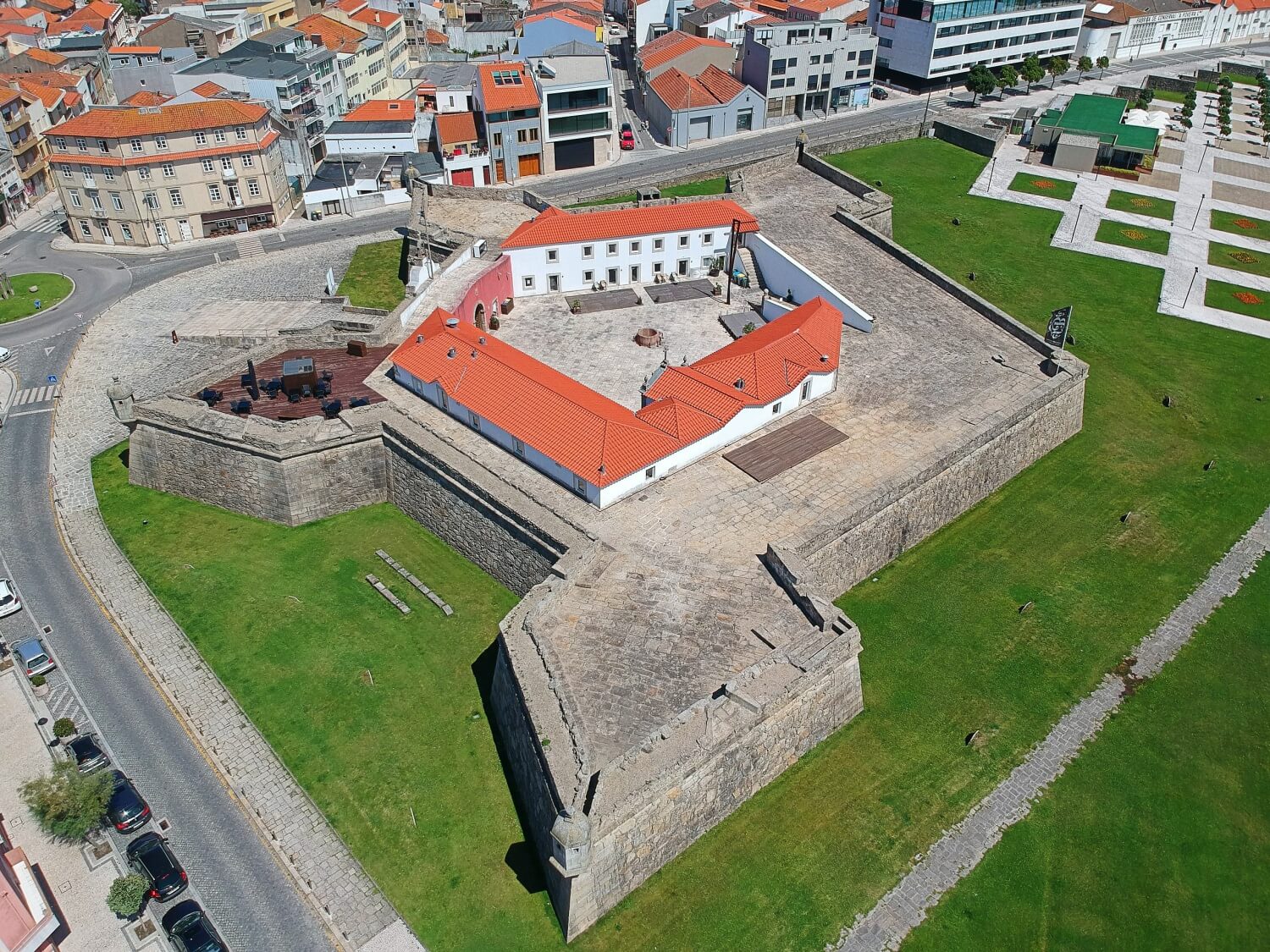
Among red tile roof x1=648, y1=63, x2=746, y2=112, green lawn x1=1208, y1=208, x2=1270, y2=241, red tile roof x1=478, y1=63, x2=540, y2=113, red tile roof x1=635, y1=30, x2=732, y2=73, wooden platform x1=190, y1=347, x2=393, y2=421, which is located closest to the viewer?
wooden platform x1=190, y1=347, x2=393, y2=421

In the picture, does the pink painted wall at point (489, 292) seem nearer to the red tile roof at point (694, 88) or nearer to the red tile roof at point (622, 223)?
the red tile roof at point (622, 223)

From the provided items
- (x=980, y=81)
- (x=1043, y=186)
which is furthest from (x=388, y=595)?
(x=980, y=81)

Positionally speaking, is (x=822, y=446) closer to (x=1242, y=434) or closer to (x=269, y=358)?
(x=1242, y=434)

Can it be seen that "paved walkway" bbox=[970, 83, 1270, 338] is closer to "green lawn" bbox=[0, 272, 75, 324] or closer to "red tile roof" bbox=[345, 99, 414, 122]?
"red tile roof" bbox=[345, 99, 414, 122]

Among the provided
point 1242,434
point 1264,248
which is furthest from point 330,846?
point 1264,248

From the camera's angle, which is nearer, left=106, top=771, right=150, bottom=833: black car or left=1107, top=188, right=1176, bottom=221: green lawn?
left=106, top=771, right=150, bottom=833: black car

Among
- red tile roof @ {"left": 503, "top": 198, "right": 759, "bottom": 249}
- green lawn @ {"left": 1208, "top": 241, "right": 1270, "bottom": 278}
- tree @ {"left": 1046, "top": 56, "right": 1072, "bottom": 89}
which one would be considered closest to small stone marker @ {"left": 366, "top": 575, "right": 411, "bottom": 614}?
red tile roof @ {"left": 503, "top": 198, "right": 759, "bottom": 249}

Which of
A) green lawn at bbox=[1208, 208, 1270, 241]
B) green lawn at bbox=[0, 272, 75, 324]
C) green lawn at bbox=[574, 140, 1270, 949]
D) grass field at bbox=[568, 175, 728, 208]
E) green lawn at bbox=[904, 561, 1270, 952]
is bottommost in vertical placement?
green lawn at bbox=[904, 561, 1270, 952]
